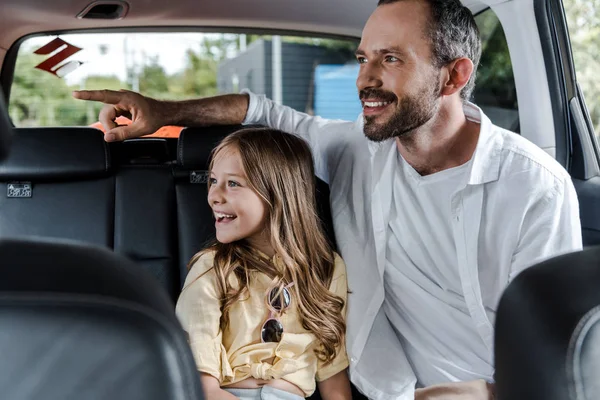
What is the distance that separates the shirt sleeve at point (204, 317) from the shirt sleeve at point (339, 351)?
0.27 meters

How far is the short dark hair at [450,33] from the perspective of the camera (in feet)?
6.47

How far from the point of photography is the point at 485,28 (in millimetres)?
2793

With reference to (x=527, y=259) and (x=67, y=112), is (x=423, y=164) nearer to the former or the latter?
(x=527, y=259)

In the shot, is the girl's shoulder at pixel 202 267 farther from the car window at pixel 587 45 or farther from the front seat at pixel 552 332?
the car window at pixel 587 45

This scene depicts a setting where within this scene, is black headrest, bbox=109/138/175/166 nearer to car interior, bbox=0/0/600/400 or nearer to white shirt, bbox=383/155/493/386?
car interior, bbox=0/0/600/400

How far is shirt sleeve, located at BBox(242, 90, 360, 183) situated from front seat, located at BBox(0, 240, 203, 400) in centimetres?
148

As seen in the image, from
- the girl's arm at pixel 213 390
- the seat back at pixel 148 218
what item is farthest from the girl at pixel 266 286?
the seat back at pixel 148 218

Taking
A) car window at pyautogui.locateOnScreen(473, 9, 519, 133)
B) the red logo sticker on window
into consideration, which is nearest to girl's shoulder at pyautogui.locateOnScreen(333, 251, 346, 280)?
car window at pyautogui.locateOnScreen(473, 9, 519, 133)

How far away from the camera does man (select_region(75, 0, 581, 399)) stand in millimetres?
1807

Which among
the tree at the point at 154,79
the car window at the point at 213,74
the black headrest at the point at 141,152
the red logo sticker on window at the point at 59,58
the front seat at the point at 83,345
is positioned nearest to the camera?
the front seat at the point at 83,345

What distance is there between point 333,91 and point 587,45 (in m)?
5.91

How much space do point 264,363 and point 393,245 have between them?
0.44 meters

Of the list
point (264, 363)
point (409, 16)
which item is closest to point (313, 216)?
point (264, 363)

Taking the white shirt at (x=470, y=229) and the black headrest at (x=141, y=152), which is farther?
the black headrest at (x=141, y=152)
